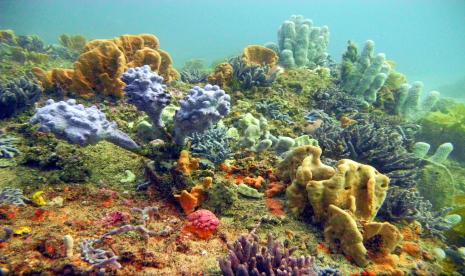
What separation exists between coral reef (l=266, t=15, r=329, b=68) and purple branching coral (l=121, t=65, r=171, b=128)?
6.08 m

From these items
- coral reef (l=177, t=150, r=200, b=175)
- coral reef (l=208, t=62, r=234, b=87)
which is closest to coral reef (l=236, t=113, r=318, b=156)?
coral reef (l=177, t=150, r=200, b=175)

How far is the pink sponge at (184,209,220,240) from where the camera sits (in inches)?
130

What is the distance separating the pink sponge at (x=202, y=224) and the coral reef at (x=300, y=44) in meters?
6.82

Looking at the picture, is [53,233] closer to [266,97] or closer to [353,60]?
[266,97]

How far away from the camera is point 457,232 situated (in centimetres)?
446

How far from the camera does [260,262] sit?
267cm

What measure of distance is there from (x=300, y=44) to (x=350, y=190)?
7332 mm

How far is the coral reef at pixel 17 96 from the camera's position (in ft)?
17.0

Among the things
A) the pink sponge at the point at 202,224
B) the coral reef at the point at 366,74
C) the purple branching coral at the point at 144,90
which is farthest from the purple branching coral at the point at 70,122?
the coral reef at the point at 366,74

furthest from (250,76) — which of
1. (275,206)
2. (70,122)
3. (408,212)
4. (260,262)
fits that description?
(260,262)

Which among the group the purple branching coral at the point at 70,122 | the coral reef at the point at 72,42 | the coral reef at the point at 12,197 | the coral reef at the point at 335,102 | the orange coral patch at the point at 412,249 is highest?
the coral reef at the point at 72,42

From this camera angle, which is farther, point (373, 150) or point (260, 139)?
point (373, 150)

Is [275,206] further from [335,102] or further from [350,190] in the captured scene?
[335,102]

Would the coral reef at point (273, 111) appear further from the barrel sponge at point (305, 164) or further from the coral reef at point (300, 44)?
the coral reef at point (300, 44)
